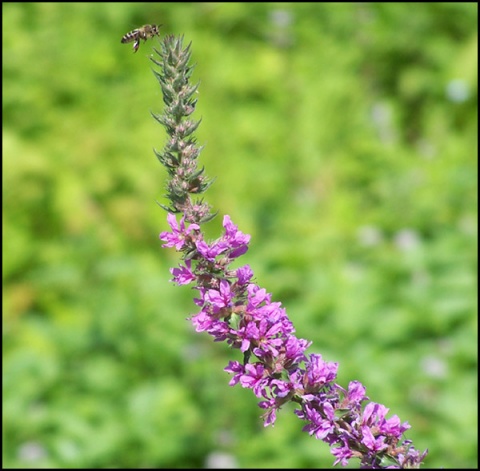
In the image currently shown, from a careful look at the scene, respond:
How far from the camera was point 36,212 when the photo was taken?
6703 millimetres

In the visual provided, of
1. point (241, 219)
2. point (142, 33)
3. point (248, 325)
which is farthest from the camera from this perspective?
point (241, 219)

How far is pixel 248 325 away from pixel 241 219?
15.7ft

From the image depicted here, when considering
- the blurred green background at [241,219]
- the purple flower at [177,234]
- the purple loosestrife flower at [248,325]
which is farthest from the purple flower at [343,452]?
the blurred green background at [241,219]

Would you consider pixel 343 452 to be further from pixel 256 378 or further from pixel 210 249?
pixel 210 249

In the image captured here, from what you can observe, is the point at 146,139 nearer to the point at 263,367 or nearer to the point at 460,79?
the point at 460,79

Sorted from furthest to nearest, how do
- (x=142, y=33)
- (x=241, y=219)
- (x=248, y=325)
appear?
(x=241, y=219) → (x=142, y=33) → (x=248, y=325)

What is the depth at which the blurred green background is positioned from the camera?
494cm

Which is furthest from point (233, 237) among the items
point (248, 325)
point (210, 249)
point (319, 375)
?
point (319, 375)

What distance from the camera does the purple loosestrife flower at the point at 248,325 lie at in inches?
65.9

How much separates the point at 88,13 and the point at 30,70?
131cm

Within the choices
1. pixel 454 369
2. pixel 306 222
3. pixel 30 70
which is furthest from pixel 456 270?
pixel 30 70

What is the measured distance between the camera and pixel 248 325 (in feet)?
5.47

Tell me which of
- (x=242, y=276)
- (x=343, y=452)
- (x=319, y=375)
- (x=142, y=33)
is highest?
(x=142, y=33)

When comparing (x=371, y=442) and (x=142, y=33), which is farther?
(x=142, y=33)
